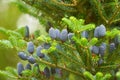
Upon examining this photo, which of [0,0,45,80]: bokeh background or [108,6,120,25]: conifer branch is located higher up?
[0,0,45,80]: bokeh background

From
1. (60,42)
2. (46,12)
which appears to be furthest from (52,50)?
(46,12)

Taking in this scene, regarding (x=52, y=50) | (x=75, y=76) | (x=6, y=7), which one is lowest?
(x=75, y=76)

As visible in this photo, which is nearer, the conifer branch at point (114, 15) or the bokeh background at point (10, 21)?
the conifer branch at point (114, 15)

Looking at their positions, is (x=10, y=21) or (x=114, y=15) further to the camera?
(x=10, y=21)

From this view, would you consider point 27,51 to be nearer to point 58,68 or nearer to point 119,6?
point 58,68

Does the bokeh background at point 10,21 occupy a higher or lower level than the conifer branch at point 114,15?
higher

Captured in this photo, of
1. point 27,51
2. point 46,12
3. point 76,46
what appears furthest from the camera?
point 46,12

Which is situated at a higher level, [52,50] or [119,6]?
[119,6]

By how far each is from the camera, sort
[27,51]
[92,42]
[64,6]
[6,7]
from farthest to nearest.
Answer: [6,7], [64,6], [27,51], [92,42]

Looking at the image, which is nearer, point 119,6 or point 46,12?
point 119,6

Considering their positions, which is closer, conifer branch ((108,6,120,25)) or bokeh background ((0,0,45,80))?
conifer branch ((108,6,120,25))

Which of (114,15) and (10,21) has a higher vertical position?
(10,21)
